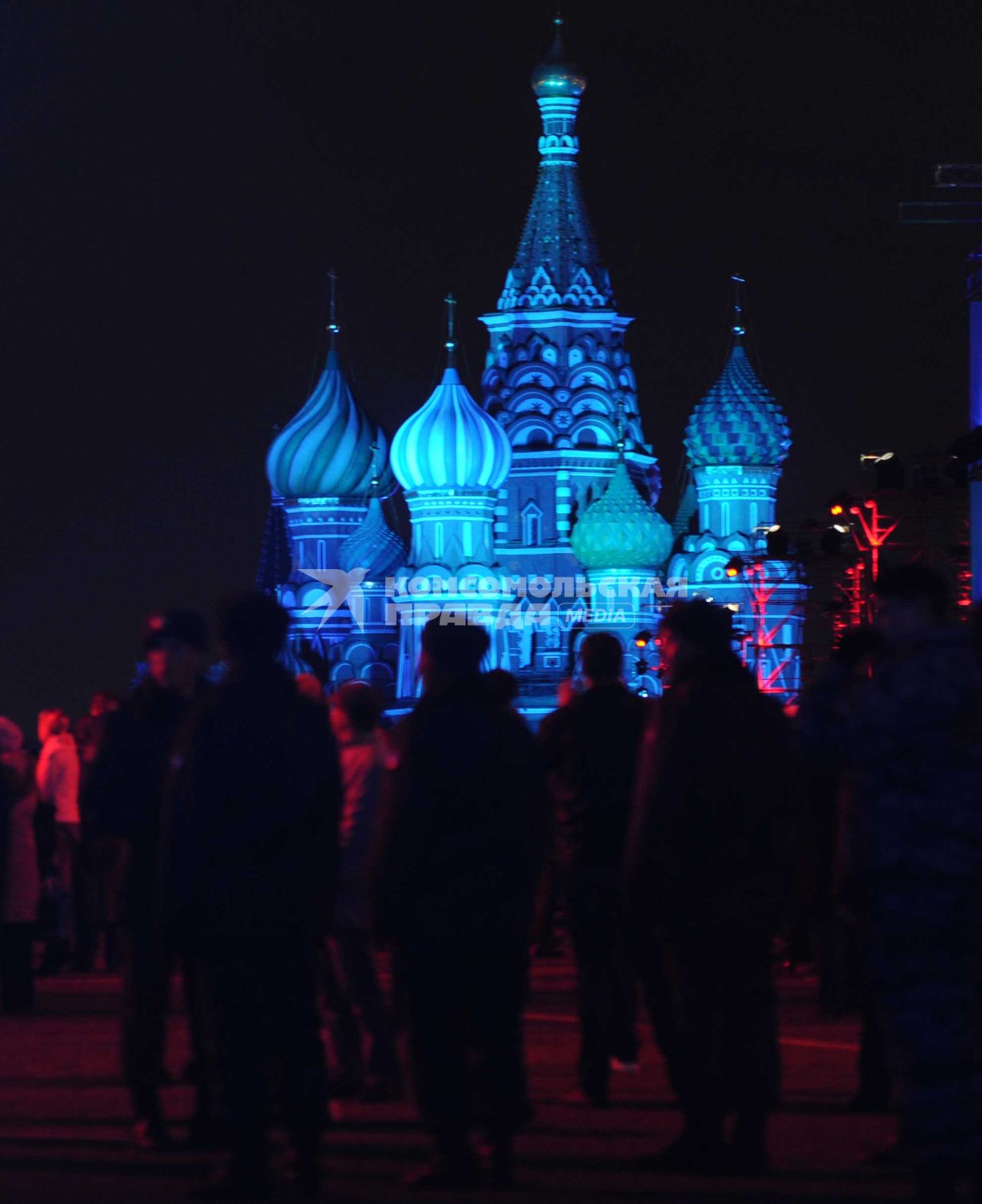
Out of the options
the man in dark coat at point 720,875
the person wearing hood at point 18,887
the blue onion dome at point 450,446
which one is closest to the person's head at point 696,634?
the man in dark coat at point 720,875

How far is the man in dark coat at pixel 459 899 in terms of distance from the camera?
591 cm

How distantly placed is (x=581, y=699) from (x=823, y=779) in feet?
5.81

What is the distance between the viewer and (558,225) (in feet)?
216

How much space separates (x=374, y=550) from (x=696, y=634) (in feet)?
195

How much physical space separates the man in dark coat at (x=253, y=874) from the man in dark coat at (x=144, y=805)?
29.6 inches

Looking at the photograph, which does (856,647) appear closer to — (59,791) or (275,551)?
(59,791)

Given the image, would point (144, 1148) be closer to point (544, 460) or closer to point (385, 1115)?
point (385, 1115)

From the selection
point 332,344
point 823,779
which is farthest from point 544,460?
point 823,779

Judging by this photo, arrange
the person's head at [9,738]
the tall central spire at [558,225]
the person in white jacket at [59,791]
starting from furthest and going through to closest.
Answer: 1. the tall central spire at [558,225]
2. the person in white jacket at [59,791]
3. the person's head at [9,738]

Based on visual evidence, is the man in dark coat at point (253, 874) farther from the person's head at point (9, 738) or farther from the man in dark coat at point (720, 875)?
the person's head at point (9, 738)

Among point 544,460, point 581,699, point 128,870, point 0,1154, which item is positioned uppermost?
point 544,460

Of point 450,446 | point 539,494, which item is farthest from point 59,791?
point 539,494

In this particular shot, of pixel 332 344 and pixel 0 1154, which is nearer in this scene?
pixel 0 1154

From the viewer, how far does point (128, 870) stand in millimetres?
6625
